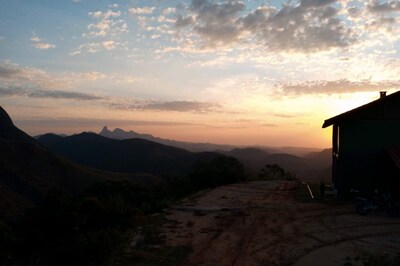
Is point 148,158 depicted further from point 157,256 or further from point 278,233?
point 157,256

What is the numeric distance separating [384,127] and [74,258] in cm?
1356

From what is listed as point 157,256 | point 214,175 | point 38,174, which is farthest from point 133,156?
point 157,256

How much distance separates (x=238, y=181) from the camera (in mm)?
28594

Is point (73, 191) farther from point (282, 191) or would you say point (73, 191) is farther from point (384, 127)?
point (384, 127)

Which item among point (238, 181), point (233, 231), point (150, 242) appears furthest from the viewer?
point (238, 181)

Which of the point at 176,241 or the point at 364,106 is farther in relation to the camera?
the point at 364,106

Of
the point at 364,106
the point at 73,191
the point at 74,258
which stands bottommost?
the point at 73,191

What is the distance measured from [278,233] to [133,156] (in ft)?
439

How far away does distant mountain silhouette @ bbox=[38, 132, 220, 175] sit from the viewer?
12119cm

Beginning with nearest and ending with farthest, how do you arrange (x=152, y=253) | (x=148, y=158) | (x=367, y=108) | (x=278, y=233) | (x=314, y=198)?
(x=152, y=253)
(x=278, y=233)
(x=367, y=108)
(x=314, y=198)
(x=148, y=158)

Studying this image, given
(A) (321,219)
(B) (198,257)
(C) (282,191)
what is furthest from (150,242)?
(C) (282,191)

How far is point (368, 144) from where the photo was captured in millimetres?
17719

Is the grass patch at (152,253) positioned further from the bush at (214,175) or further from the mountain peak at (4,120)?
the mountain peak at (4,120)

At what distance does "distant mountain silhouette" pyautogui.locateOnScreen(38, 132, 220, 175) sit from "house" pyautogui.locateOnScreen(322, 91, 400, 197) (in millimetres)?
89428
